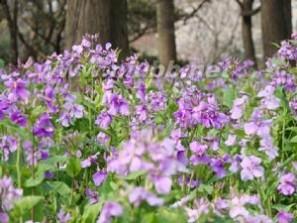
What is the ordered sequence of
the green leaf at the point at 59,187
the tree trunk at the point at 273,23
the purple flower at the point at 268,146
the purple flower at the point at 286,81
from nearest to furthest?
the purple flower at the point at 268,146 < the green leaf at the point at 59,187 < the purple flower at the point at 286,81 < the tree trunk at the point at 273,23

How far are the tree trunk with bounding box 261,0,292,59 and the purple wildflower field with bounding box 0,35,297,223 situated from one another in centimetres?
574

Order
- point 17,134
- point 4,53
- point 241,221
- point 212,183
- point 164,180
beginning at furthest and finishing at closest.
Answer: point 4,53, point 212,183, point 17,134, point 241,221, point 164,180

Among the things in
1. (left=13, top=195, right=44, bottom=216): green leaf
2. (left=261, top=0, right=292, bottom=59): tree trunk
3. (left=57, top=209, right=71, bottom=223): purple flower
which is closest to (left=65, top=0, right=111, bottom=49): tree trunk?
(left=57, top=209, right=71, bottom=223): purple flower

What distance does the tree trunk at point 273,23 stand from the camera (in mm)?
9156

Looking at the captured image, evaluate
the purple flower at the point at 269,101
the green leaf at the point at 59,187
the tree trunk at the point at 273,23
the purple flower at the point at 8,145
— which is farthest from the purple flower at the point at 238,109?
the tree trunk at the point at 273,23

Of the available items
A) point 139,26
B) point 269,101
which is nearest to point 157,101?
point 269,101

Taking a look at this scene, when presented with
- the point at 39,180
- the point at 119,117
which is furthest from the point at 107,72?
the point at 39,180

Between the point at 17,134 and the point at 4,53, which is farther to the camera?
the point at 4,53

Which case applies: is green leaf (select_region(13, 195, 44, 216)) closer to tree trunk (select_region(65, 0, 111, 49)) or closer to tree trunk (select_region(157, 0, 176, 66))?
tree trunk (select_region(65, 0, 111, 49))

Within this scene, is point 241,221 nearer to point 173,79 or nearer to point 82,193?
point 82,193

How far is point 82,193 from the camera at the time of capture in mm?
2621

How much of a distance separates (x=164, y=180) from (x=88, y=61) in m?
2.13

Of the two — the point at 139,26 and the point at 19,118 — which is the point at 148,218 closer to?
the point at 19,118

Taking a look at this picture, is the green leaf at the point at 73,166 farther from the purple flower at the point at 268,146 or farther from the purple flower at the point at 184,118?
the purple flower at the point at 268,146
